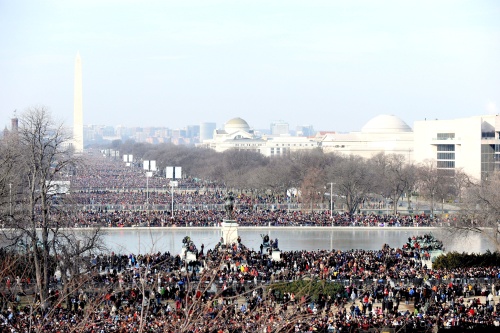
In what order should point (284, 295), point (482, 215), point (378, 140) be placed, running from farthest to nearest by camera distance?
point (378, 140) < point (482, 215) < point (284, 295)

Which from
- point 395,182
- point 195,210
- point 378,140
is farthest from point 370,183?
point 378,140

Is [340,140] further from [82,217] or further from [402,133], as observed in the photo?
[82,217]

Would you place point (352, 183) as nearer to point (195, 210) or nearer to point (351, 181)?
point (351, 181)

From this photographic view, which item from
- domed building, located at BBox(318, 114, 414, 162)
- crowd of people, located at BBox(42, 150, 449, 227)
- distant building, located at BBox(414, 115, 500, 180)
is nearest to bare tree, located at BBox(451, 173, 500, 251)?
crowd of people, located at BBox(42, 150, 449, 227)

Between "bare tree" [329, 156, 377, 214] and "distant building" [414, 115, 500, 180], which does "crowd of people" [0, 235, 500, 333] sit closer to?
"bare tree" [329, 156, 377, 214]

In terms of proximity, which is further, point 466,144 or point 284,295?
point 466,144

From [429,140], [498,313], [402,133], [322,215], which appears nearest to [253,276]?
[498,313]

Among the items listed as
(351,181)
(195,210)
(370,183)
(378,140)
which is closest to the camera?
(351,181)
